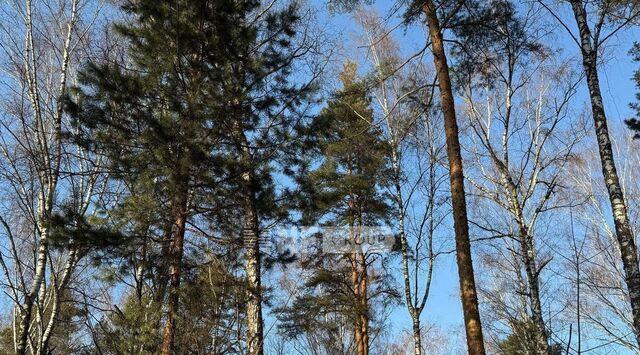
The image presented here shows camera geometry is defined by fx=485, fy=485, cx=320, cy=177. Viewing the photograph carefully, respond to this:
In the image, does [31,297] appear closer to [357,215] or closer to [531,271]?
[531,271]

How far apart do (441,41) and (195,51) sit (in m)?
2.95

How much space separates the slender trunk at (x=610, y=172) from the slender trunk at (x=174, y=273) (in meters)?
4.60

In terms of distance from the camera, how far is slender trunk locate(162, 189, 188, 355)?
5520 mm

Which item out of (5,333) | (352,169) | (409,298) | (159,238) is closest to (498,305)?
(409,298)

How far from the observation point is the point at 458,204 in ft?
15.4

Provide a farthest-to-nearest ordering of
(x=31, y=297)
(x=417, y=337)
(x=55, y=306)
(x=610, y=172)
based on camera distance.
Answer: (x=417, y=337) → (x=610, y=172) → (x=55, y=306) → (x=31, y=297)

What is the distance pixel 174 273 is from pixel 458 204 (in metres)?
3.39

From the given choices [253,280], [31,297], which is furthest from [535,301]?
[31,297]

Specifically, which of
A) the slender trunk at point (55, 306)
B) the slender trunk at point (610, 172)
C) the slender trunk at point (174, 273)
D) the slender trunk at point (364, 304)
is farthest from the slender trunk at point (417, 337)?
the slender trunk at point (55, 306)

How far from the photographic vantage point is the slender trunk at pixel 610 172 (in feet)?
14.8

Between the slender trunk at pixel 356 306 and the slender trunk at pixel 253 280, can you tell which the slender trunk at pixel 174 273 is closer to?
the slender trunk at pixel 253 280

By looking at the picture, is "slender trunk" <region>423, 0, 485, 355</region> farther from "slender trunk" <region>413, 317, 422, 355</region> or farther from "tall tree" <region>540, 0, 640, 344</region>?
"slender trunk" <region>413, 317, 422, 355</region>

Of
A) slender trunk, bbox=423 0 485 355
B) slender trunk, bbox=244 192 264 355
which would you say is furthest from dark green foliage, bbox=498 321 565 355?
slender trunk, bbox=244 192 264 355

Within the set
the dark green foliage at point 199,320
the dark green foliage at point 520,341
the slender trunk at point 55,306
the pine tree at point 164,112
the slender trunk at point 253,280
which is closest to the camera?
the slender trunk at point 55,306
